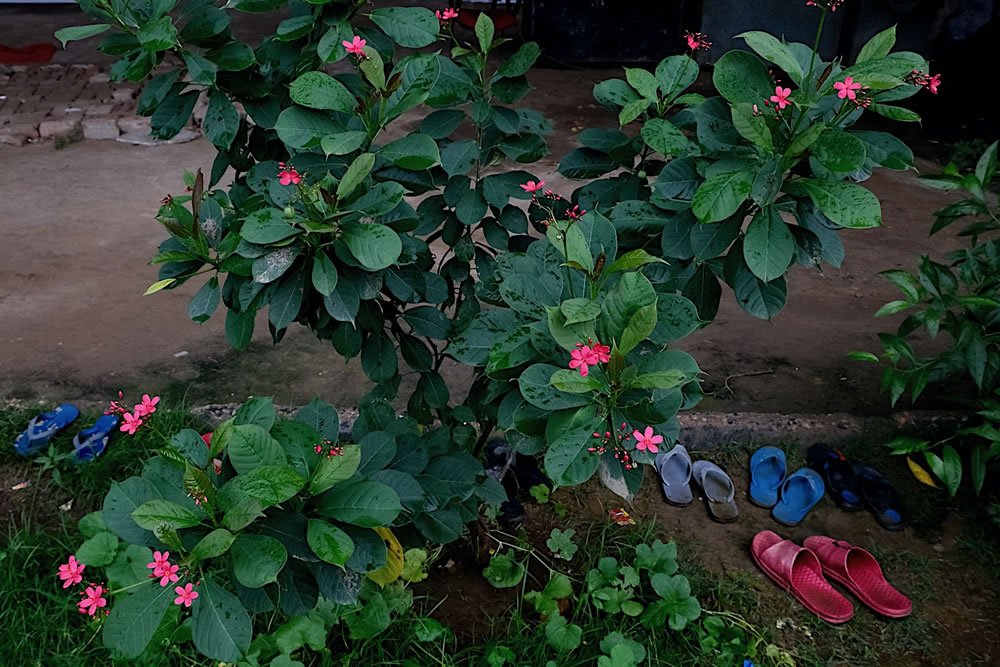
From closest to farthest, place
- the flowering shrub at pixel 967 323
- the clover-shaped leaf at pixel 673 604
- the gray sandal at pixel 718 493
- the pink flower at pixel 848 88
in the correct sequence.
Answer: the pink flower at pixel 848 88 → the clover-shaped leaf at pixel 673 604 → the flowering shrub at pixel 967 323 → the gray sandal at pixel 718 493

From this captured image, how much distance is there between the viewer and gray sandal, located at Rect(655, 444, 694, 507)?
8.61 ft

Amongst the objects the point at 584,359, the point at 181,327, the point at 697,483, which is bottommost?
the point at 181,327

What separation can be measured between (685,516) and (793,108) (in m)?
1.55

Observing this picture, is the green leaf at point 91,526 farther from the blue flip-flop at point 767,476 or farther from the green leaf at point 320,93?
the blue flip-flop at point 767,476

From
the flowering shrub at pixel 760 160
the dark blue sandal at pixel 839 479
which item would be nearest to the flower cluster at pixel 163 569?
the flowering shrub at pixel 760 160

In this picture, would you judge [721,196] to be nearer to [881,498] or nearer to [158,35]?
[158,35]

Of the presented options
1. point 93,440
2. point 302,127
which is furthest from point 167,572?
point 93,440

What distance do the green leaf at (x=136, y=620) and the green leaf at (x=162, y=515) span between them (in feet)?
0.34

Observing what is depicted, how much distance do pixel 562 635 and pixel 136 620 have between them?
1109mm

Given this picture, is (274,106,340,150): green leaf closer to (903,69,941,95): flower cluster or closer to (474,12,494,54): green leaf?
(474,12,494,54): green leaf

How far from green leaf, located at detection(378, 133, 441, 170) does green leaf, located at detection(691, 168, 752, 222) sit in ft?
1.57

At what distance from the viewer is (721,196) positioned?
138 centimetres

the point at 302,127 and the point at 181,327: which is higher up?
the point at 302,127

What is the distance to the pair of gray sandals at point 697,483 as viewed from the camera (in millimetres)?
2586
